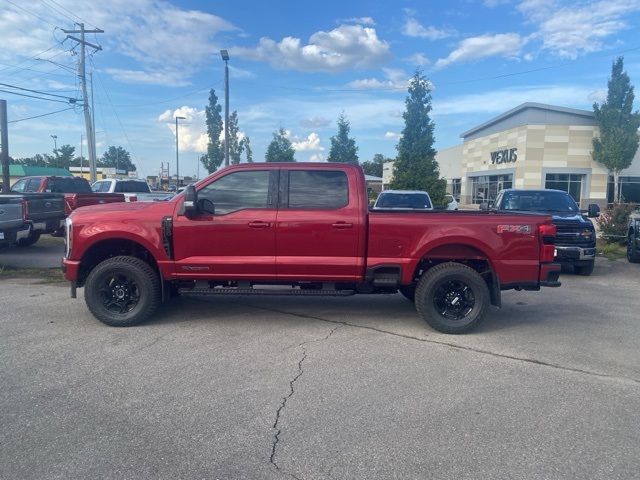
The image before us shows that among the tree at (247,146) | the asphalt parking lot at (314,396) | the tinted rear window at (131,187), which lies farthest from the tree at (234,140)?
the asphalt parking lot at (314,396)

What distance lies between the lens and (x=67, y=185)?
54.9 feet

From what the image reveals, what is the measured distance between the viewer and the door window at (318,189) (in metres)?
6.39

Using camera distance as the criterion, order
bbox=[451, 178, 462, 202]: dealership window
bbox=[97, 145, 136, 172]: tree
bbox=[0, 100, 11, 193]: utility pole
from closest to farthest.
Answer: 1. bbox=[0, 100, 11, 193]: utility pole
2. bbox=[451, 178, 462, 202]: dealership window
3. bbox=[97, 145, 136, 172]: tree

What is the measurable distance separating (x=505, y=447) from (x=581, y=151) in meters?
35.9

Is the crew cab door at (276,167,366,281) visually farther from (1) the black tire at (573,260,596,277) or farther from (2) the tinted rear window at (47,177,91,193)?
(2) the tinted rear window at (47,177,91,193)

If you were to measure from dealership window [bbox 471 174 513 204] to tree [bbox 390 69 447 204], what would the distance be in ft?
42.7

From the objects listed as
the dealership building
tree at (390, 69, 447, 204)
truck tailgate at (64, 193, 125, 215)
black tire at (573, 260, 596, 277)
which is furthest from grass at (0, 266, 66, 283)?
the dealership building

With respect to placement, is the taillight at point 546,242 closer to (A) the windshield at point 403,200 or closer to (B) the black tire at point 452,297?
(B) the black tire at point 452,297

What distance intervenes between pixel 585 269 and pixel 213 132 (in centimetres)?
2793

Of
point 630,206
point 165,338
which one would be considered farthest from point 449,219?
point 630,206

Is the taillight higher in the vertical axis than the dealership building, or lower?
lower

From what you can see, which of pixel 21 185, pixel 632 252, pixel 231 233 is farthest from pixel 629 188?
pixel 231 233

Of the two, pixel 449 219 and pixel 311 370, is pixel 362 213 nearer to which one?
pixel 449 219

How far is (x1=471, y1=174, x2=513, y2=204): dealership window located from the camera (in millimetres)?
38375
